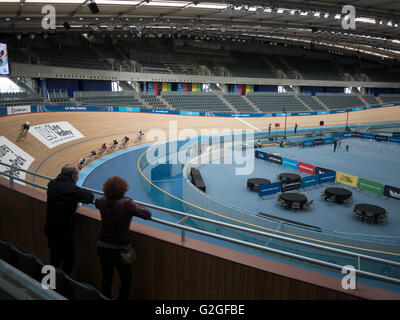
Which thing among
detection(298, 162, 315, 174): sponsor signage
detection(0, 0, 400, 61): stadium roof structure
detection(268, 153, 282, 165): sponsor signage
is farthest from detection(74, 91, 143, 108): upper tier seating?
detection(298, 162, 315, 174): sponsor signage

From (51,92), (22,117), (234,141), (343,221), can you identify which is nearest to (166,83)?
(51,92)

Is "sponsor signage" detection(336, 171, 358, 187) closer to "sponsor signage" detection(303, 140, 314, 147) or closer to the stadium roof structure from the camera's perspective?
the stadium roof structure

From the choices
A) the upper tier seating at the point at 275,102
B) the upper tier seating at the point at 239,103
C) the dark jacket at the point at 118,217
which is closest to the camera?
the dark jacket at the point at 118,217

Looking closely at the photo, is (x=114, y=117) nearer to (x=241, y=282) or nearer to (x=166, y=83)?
(x=166, y=83)

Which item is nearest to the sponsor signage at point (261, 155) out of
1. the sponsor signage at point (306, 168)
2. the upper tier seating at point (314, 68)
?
the sponsor signage at point (306, 168)

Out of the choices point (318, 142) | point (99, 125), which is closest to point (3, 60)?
point (99, 125)

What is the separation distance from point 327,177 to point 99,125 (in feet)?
49.0

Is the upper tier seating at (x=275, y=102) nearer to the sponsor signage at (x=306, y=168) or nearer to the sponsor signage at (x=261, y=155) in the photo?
the sponsor signage at (x=261, y=155)

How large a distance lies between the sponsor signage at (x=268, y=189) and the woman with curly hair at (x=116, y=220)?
33.1 ft

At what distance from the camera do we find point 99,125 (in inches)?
854

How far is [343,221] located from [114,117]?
17983 millimetres

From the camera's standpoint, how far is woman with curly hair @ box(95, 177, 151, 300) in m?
2.60

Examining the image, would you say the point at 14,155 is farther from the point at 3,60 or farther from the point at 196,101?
the point at 196,101

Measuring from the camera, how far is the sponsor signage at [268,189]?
1241 cm
